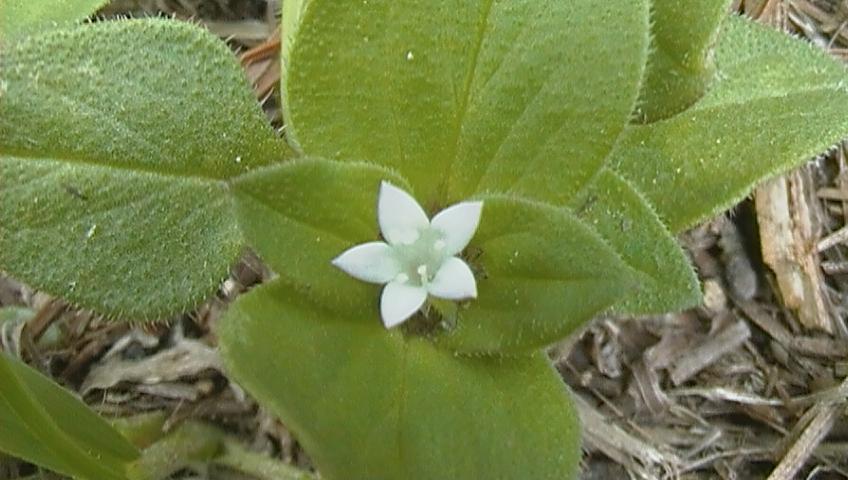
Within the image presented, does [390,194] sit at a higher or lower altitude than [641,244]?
higher

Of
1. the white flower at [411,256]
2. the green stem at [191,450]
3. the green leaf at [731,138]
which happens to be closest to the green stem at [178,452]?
the green stem at [191,450]

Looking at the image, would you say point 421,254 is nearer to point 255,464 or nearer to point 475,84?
point 475,84

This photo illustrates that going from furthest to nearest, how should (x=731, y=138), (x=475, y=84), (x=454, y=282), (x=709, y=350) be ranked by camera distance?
(x=709, y=350)
(x=731, y=138)
(x=475, y=84)
(x=454, y=282)

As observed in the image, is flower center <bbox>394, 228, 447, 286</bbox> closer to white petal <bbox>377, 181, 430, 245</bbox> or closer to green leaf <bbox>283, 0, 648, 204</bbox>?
white petal <bbox>377, 181, 430, 245</bbox>

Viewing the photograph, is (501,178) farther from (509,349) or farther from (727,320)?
(727,320)

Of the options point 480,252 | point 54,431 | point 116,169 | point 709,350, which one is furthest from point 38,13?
point 709,350

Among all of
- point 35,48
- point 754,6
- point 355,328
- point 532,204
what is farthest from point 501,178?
point 754,6
